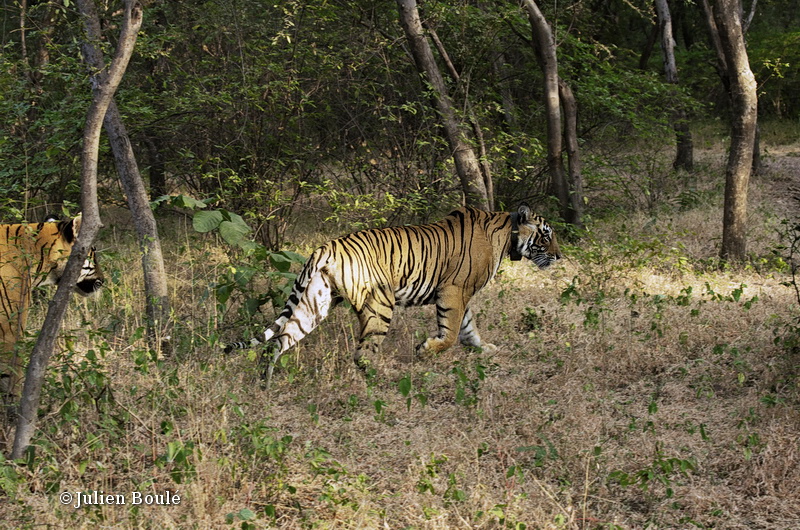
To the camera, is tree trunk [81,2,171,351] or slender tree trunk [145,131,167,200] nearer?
tree trunk [81,2,171,351]

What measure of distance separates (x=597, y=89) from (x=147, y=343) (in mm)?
7095

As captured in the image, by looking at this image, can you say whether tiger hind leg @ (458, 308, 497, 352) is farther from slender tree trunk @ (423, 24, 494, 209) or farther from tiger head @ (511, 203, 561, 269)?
slender tree trunk @ (423, 24, 494, 209)

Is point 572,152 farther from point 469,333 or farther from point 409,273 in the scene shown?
point 409,273

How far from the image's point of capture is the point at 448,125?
27.9 ft

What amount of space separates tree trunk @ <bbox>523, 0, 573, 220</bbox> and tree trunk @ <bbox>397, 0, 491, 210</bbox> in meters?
1.62

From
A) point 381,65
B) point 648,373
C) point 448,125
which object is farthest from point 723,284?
point 381,65

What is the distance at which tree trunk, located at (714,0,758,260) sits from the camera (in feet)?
28.0

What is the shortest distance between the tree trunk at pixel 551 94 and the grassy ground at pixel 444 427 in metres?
3.34

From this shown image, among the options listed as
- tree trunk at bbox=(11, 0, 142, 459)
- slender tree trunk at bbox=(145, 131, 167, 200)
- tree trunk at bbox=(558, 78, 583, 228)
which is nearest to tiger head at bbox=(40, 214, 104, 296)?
tree trunk at bbox=(11, 0, 142, 459)

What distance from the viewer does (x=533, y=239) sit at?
6.76 metres

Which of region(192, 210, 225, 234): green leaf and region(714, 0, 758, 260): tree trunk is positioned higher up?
region(714, 0, 758, 260): tree trunk

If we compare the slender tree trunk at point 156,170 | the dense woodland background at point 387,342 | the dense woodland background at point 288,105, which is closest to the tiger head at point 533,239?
the dense woodland background at point 387,342

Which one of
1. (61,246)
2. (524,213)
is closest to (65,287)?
(61,246)

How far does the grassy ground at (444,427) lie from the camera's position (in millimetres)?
3709
